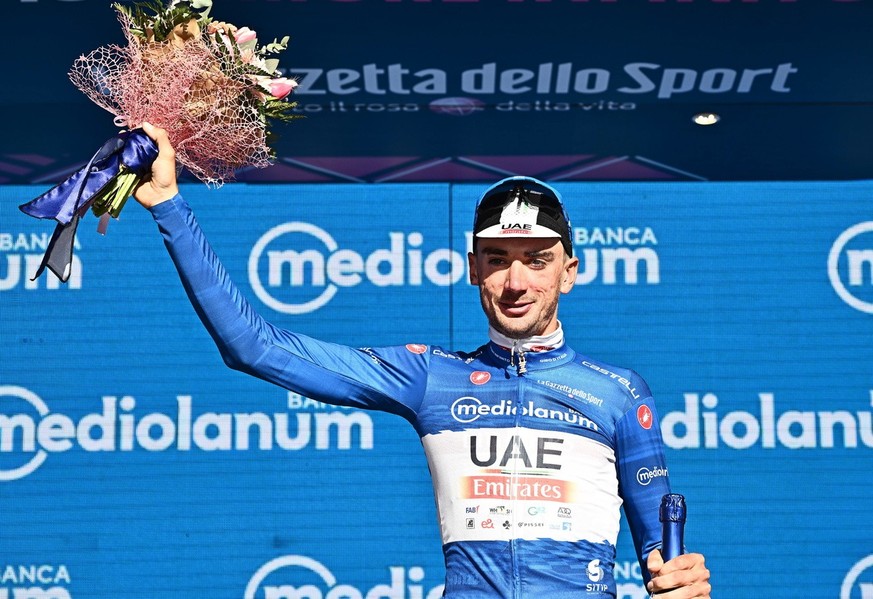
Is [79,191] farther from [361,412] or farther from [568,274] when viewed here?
[361,412]

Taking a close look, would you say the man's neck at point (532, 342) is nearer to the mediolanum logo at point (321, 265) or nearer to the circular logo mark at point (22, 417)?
the mediolanum logo at point (321, 265)

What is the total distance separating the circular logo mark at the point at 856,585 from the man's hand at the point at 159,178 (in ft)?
12.1

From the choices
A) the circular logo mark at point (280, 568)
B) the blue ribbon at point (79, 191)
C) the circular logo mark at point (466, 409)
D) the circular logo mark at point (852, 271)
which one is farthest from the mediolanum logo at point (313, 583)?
the blue ribbon at point (79, 191)

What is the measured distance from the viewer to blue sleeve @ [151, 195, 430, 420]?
291 centimetres

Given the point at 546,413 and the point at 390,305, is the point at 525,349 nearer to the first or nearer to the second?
the point at 546,413

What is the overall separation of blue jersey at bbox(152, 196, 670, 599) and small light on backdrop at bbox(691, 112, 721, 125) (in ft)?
8.19

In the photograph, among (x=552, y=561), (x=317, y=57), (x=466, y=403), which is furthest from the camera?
(x=317, y=57)

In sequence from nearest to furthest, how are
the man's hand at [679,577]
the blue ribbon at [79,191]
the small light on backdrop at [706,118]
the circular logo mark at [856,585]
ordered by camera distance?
the man's hand at [679,577], the blue ribbon at [79,191], the circular logo mark at [856,585], the small light on backdrop at [706,118]

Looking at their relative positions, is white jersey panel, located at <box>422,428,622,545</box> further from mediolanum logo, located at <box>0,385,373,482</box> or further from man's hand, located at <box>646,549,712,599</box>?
mediolanum logo, located at <box>0,385,373,482</box>

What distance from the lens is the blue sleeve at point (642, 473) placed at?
3.09 metres

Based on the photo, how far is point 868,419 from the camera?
5.48 meters

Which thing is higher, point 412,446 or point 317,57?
point 317,57

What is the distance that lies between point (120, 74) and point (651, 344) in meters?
3.07

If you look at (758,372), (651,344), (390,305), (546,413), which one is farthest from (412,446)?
(546,413)
